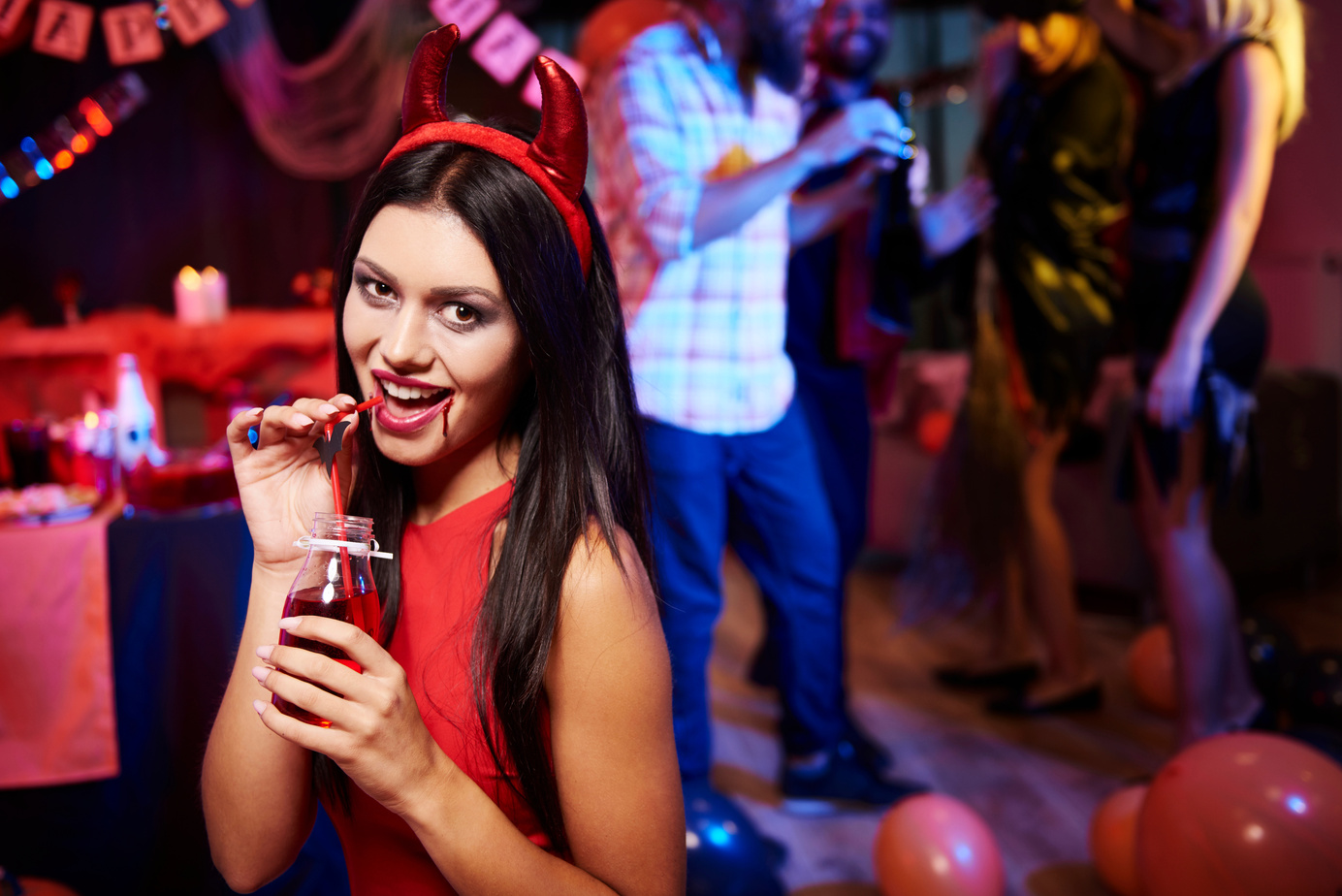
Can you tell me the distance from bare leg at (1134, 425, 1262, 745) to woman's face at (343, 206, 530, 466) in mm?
1797

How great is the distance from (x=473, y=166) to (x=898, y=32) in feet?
20.3

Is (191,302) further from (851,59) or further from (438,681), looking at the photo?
(438,681)

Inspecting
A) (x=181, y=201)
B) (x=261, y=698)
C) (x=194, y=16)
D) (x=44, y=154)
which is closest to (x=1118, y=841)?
(x=261, y=698)

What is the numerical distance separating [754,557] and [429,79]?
1.41m

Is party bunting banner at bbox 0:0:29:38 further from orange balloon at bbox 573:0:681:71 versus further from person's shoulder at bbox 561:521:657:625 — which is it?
person's shoulder at bbox 561:521:657:625

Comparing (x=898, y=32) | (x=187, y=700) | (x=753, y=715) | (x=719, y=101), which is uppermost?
(x=898, y=32)

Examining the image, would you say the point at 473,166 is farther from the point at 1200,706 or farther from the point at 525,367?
the point at 1200,706

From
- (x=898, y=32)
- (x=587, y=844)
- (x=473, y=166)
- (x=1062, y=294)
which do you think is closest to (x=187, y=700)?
(x=587, y=844)

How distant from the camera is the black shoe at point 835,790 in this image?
221cm

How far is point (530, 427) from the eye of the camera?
934 millimetres

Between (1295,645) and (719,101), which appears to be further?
(1295,645)

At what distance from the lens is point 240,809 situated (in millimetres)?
880

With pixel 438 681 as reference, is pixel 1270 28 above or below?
above

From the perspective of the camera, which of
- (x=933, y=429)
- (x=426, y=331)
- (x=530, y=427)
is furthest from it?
(x=933, y=429)
